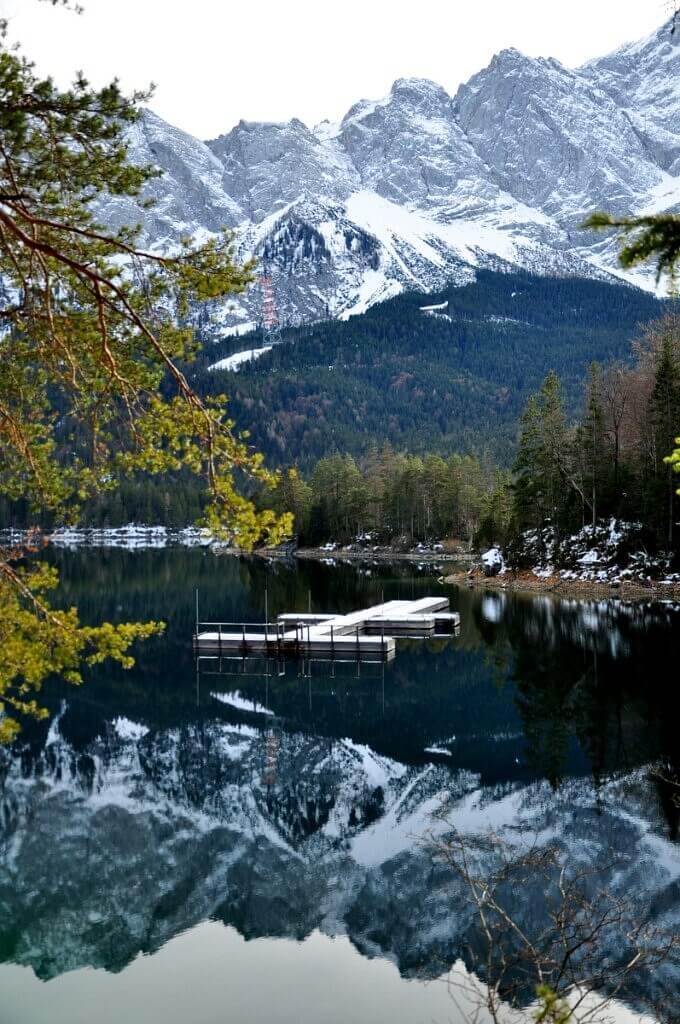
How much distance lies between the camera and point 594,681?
29719mm

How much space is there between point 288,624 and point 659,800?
2610 cm

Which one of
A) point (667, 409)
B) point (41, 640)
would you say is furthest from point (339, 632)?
point (41, 640)

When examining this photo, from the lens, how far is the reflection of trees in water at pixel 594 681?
21.8m

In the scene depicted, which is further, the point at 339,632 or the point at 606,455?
the point at 606,455

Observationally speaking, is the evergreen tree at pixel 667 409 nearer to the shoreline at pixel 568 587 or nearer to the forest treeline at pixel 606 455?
the forest treeline at pixel 606 455

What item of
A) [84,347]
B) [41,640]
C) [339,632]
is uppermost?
[84,347]

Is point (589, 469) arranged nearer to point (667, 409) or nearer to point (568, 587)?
point (568, 587)

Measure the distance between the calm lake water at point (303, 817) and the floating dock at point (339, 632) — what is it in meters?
1.43

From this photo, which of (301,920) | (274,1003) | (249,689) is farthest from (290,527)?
(249,689)

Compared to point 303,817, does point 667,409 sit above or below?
above

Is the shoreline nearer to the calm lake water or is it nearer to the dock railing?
the calm lake water

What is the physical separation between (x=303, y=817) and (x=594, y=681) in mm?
14023

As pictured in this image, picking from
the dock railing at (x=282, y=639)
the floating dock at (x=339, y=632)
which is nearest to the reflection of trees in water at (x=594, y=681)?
the floating dock at (x=339, y=632)

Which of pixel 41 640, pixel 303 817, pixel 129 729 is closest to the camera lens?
pixel 41 640
